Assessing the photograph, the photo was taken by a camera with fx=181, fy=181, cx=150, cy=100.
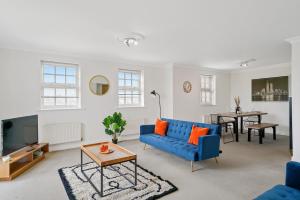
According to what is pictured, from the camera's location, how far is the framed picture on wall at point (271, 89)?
19.5 feet

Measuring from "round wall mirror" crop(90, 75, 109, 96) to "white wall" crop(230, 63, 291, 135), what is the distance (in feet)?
17.3

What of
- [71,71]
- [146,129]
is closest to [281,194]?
[146,129]

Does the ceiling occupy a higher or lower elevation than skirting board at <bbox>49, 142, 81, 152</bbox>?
higher

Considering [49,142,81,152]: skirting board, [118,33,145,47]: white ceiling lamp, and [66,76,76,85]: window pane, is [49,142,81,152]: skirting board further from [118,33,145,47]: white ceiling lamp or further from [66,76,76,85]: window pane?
[118,33,145,47]: white ceiling lamp

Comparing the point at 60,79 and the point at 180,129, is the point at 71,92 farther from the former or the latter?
the point at 180,129

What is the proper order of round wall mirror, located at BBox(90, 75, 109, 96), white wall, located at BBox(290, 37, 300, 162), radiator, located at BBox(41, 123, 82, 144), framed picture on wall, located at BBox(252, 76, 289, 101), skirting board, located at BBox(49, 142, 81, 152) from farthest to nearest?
framed picture on wall, located at BBox(252, 76, 289, 101), round wall mirror, located at BBox(90, 75, 109, 96), skirting board, located at BBox(49, 142, 81, 152), radiator, located at BBox(41, 123, 82, 144), white wall, located at BBox(290, 37, 300, 162)

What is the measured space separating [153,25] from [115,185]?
8.14 ft

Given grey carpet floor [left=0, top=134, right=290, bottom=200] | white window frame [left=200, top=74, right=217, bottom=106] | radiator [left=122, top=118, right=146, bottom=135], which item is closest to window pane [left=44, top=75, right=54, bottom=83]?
grey carpet floor [left=0, top=134, right=290, bottom=200]

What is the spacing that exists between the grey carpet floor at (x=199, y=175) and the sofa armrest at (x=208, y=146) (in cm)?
28

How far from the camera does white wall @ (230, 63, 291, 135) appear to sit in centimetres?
597

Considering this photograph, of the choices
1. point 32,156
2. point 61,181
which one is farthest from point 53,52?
point 61,181

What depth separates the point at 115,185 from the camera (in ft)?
8.54

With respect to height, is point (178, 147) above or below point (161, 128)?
below

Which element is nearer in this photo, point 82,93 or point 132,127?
point 82,93
